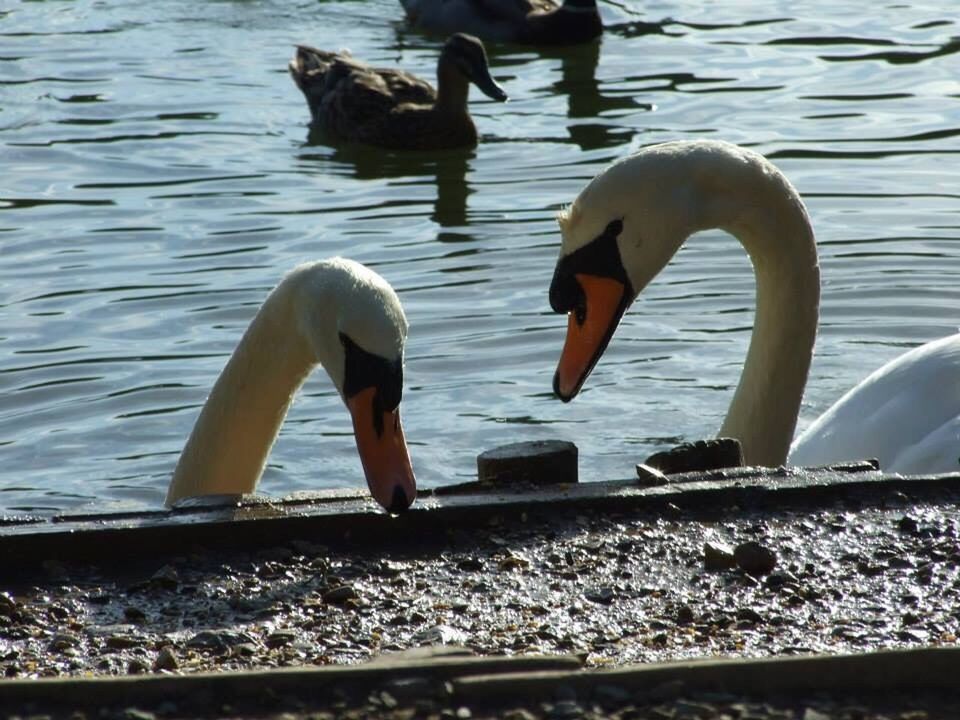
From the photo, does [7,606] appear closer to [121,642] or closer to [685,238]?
[121,642]

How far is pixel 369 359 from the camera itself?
4312 millimetres

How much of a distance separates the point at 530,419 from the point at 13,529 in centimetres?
400

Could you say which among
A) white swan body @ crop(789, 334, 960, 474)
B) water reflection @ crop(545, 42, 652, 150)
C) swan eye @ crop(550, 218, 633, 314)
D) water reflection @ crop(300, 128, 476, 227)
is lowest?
water reflection @ crop(300, 128, 476, 227)

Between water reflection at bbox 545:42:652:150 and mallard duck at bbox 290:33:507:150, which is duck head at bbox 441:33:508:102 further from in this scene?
water reflection at bbox 545:42:652:150

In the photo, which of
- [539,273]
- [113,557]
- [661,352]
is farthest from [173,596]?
[539,273]

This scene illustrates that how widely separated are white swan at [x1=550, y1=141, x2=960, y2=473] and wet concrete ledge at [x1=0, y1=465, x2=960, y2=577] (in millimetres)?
1214

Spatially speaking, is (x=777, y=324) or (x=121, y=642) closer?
(x=121, y=642)

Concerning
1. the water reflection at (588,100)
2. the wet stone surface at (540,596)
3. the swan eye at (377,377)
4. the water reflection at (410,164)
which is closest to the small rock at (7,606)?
the wet stone surface at (540,596)

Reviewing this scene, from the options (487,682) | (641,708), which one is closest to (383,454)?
(487,682)

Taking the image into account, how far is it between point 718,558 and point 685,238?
1.96m

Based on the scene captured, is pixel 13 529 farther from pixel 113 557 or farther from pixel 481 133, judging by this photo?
pixel 481 133

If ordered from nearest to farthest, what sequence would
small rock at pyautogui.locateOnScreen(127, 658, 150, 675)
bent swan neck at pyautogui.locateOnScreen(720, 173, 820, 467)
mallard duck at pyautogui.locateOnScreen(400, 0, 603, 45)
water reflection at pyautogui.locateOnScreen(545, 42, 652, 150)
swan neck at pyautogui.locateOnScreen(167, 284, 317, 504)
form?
1. small rock at pyautogui.locateOnScreen(127, 658, 150, 675)
2. swan neck at pyautogui.locateOnScreen(167, 284, 317, 504)
3. bent swan neck at pyautogui.locateOnScreen(720, 173, 820, 467)
4. water reflection at pyautogui.locateOnScreen(545, 42, 652, 150)
5. mallard duck at pyautogui.locateOnScreen(400, 0, 603, 45)

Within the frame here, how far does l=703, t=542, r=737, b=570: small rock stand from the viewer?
12.6ft

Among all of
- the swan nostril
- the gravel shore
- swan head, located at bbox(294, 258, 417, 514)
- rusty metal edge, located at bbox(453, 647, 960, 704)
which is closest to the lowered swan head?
swan head, located at bbox(294, 258, 417, 514)
